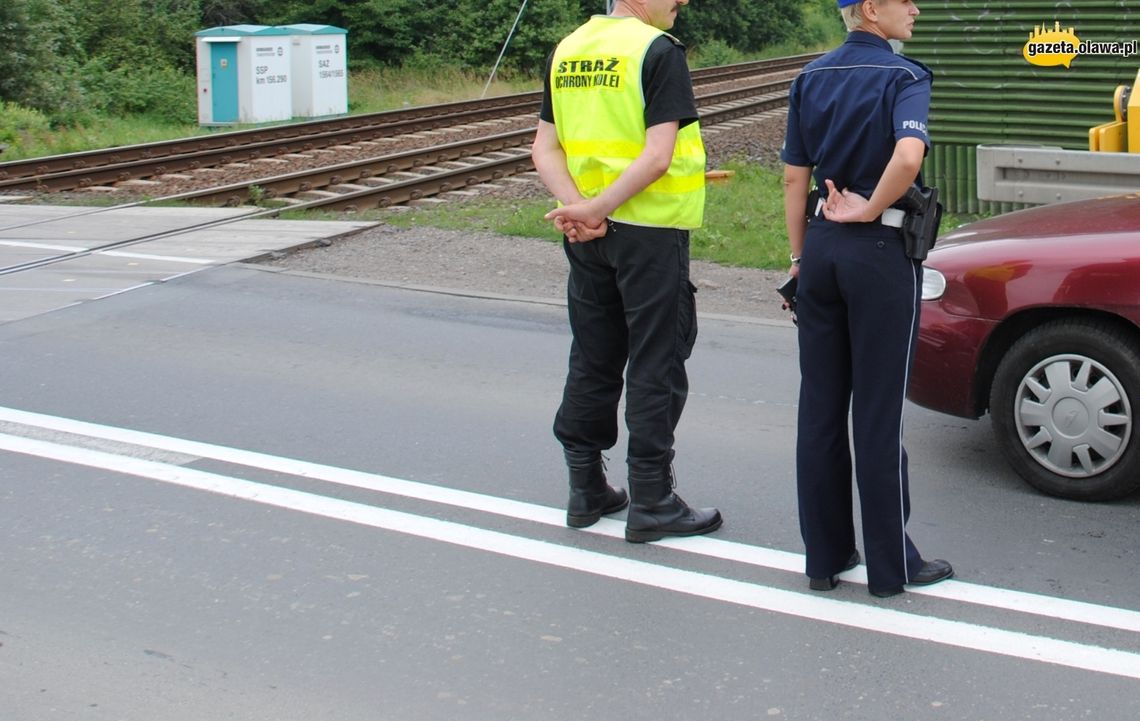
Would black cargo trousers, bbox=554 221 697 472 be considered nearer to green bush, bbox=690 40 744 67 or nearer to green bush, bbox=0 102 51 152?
green bush, bbox=0 102 51 152

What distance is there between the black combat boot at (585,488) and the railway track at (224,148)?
493 inches

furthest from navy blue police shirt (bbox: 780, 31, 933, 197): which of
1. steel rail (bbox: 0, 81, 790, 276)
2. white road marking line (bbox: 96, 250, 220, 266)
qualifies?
steel rail (bbox: 0, 81, 790, 276)

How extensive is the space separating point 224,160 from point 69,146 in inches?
153

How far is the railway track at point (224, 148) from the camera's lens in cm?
1689

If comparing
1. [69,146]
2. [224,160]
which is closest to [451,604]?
[224,160]

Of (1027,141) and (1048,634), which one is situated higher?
(1027,141)

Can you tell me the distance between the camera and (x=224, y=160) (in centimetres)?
1853

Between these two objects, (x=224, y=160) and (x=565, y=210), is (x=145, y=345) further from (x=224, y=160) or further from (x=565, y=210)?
(x=224, y=160)

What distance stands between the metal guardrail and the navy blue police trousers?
2900mm

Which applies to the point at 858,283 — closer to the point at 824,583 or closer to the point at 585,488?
the point at 824,583

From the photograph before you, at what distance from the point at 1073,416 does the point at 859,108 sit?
1724mm

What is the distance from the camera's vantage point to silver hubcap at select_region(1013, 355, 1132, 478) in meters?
5.09

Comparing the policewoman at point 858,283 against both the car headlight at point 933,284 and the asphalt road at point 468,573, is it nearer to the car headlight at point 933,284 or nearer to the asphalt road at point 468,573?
the asphalt road at point 468,573

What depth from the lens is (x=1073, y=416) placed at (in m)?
5.17
